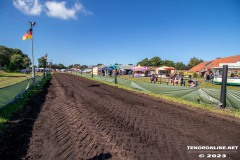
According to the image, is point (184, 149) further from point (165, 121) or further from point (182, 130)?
point (165, 121)

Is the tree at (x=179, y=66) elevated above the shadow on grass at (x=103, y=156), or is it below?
above

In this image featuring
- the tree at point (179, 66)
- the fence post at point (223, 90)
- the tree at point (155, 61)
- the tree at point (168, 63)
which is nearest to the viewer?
the fence post at point (223, 90)

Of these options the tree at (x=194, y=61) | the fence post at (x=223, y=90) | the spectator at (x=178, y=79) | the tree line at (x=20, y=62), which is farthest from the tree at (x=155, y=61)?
the fence post at (x=223, y=90)

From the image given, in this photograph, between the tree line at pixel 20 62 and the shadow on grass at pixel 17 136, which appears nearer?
the shadow on grass at pixel 17 136

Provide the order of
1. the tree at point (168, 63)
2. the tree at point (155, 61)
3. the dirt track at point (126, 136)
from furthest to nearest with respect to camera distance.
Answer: the tree at point (168, 63) < the tree at point (155, 61) < the dirt track at point (126, 136)

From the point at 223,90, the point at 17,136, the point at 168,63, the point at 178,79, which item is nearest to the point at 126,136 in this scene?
the point at 17,136

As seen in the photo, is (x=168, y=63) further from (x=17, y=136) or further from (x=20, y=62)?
(x=17, y=136)

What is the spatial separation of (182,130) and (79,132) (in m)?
3.40

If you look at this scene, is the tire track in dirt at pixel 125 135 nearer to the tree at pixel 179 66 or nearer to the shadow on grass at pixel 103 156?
the shadow on grass at pixel 103 156

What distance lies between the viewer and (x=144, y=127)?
5887mm

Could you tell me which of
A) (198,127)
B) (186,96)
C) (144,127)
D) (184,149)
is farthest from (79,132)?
(186,96)

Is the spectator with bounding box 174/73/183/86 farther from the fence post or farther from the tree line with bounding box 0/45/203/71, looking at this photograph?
the tree line with bounding box 0/45/203/71

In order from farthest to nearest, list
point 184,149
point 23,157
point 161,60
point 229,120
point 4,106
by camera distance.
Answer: point 161,60 < point 4,106 < point 229,120 < point 184,149 < point 23,157

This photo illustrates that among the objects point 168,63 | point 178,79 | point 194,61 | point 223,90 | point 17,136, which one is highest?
point 194,61
